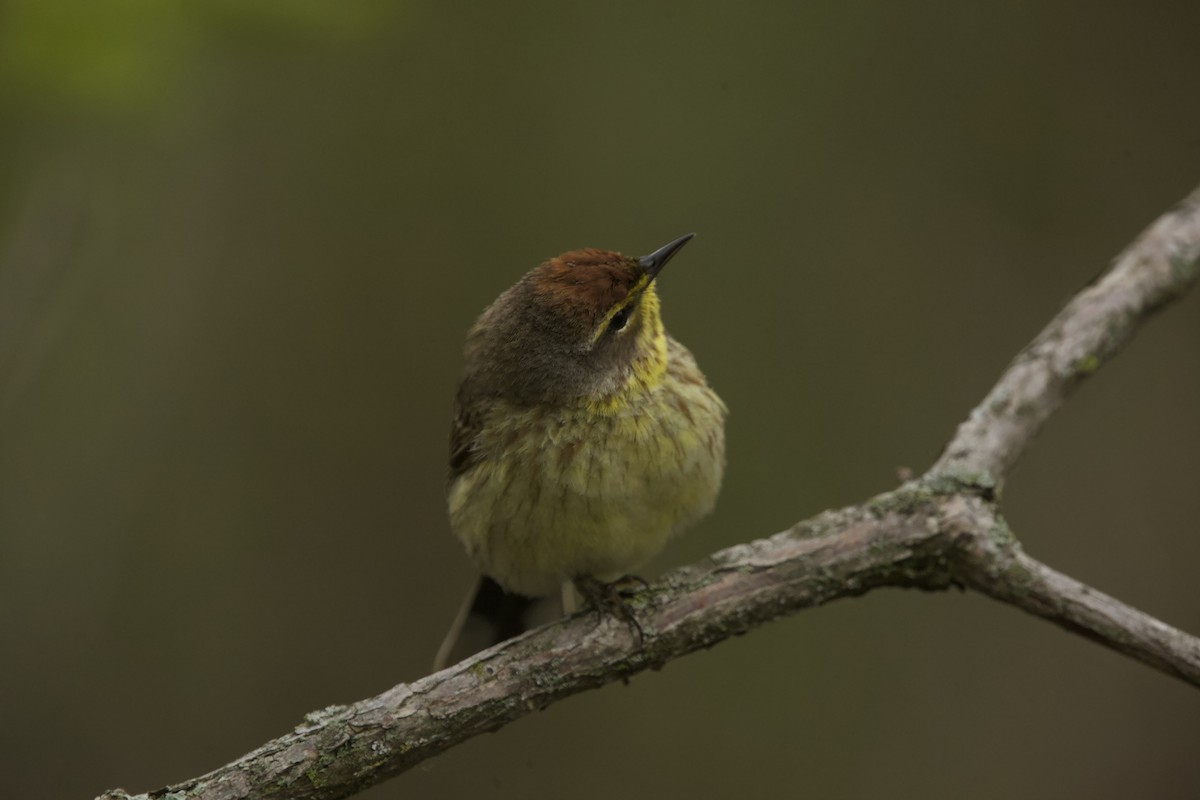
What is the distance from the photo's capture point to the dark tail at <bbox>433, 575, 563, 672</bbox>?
15.2 feet

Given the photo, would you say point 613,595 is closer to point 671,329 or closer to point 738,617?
point 738,617

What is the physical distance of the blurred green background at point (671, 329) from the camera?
631 centimetres

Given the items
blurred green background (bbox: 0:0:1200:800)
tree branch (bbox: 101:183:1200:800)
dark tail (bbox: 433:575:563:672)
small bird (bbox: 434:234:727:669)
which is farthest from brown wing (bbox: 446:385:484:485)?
blurred green background (bbox: 0:0:1200:800)

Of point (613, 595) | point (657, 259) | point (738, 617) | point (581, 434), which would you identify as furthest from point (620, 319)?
point (738, 617)

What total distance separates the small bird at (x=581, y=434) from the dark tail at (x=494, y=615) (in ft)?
1.38

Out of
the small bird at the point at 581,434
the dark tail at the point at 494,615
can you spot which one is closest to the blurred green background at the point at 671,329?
the dark tail at the point at 494,615

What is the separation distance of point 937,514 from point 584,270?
4.70 ft

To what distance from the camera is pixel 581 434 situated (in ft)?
12.7

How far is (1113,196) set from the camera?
6.64 metres

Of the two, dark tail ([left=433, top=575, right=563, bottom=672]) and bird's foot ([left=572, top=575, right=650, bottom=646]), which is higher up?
bird's foot ([left=572, top=575, right=650, bottom=646])

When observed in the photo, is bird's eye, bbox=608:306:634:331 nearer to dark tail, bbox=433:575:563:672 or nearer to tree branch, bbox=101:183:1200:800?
tree branch, bbox=101:183:1200:800

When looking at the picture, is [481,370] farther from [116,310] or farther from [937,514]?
[116,310]

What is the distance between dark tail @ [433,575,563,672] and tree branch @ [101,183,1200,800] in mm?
876

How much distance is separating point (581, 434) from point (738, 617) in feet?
2.59
